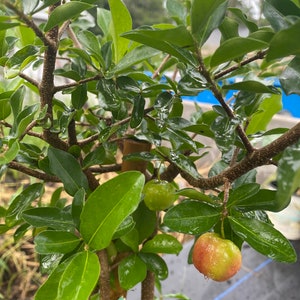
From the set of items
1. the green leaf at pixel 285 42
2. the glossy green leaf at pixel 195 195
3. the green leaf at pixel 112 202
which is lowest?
the glossy green leaf at pixel 195 195

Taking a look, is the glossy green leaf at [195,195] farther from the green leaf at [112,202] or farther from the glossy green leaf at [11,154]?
the glossy green leaf at [11,154]

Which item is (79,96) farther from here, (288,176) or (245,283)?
(245,283)

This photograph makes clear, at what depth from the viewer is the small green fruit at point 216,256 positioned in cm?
41

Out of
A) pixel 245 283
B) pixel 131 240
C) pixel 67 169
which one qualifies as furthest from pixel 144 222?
pixel 245 283

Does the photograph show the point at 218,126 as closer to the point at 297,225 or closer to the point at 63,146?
the point at 63,146

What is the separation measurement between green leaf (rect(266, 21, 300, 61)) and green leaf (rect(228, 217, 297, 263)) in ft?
0.63

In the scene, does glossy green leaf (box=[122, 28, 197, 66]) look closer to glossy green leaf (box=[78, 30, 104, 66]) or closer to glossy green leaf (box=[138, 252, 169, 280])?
glossy green leaf (box=[78, 30, 104, 66])

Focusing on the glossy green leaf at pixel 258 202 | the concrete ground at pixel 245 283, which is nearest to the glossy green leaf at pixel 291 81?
the glossy green leaf at pixel 258 202

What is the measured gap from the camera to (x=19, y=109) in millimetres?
499

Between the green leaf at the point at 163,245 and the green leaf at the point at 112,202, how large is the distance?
0.65 ft

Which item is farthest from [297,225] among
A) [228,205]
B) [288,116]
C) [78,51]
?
[78,51]

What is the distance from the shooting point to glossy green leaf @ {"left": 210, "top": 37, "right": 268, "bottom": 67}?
32 cm

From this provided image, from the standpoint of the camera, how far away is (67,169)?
50 cm

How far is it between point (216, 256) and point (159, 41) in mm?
226
